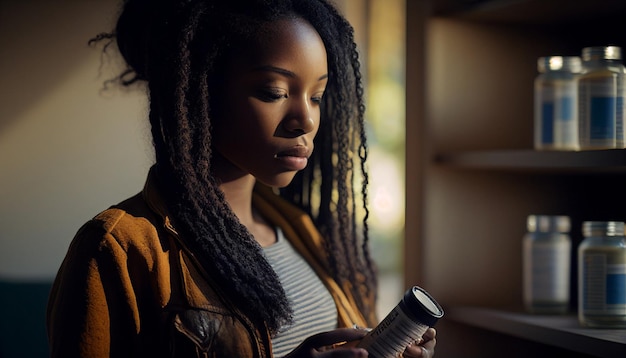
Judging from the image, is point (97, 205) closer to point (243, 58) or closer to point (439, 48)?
→ point (243, 58)

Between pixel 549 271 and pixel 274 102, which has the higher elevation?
pixel 274 102

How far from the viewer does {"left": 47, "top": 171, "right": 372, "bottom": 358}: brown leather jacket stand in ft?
2.48

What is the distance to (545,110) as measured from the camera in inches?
43.3

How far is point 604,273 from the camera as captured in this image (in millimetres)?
980

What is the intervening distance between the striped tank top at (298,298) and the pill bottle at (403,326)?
12 cm

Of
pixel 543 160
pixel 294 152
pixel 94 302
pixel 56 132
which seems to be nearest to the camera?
pixel 94 302

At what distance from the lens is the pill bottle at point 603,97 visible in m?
0.99

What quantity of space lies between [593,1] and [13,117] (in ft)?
2.88

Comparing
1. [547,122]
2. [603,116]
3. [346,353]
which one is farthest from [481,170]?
[346,353]

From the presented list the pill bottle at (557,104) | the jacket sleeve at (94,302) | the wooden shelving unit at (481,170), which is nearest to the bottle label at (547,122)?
the pill bottle at (557,104)

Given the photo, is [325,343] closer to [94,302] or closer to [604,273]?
[94,302]

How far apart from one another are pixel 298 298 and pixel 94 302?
0.27 m

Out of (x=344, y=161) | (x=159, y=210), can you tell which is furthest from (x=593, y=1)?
(x=159, y=210)

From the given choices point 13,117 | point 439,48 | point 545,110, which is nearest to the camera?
point 13,117
